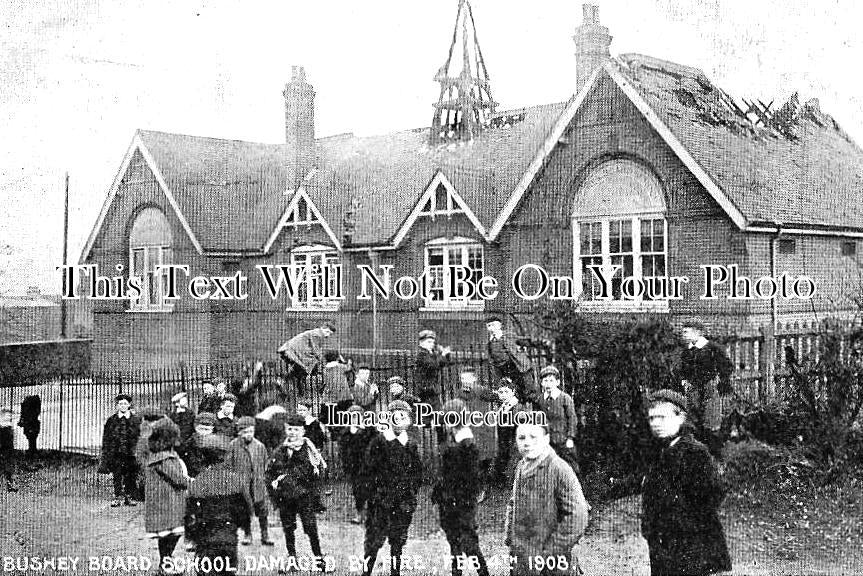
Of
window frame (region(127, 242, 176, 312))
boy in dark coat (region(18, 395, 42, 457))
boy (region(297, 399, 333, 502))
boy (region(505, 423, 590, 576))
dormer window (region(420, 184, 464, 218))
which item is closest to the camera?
boy (region(505, 423, 590, 576))

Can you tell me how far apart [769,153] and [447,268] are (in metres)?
5.84

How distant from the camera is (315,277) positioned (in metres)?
15.4

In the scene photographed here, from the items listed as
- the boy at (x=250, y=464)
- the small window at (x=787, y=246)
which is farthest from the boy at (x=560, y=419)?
the small window at (x=787, y=246)

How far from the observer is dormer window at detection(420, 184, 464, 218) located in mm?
15109

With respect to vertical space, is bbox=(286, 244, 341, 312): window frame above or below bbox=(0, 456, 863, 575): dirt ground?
above

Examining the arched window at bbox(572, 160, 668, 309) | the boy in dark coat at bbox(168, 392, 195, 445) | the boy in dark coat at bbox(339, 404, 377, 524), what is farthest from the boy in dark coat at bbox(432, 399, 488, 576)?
the arched window at bbox(572, 160, 668, 309)

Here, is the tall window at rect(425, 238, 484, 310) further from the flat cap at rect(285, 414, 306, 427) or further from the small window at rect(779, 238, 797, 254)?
the flat cap at rect(285, 414, 306, 427)

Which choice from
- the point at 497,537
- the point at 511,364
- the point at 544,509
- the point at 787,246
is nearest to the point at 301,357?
the point at 511,364

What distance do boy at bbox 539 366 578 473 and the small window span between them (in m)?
4.78

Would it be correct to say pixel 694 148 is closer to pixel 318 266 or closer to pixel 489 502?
pixel 489 502

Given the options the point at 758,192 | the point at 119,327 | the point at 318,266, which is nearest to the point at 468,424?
the point at 758,192

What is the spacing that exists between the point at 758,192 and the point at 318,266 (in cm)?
817

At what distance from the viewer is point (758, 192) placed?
11.0 meters

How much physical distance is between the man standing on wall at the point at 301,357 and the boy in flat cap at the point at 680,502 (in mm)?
6038
